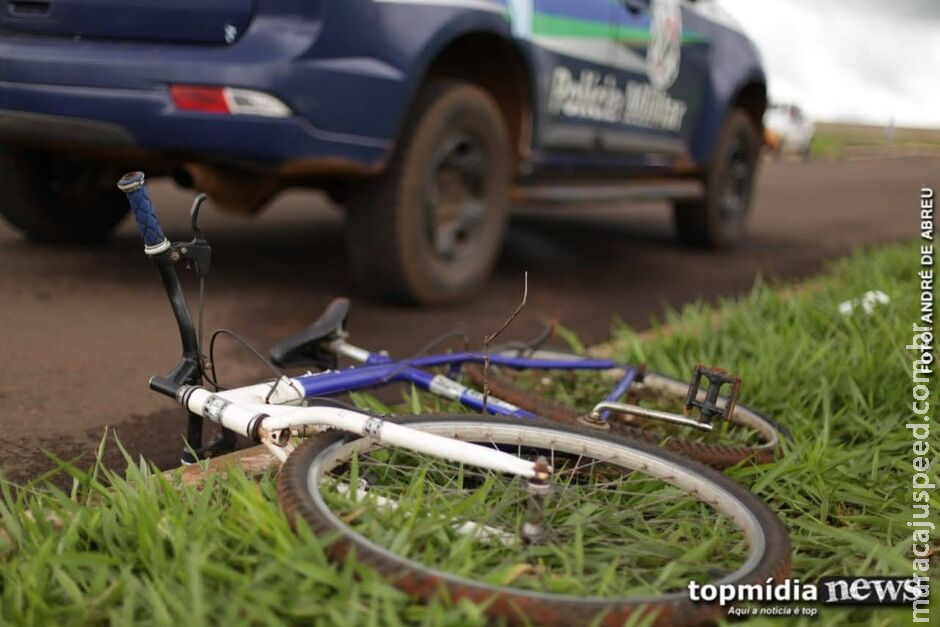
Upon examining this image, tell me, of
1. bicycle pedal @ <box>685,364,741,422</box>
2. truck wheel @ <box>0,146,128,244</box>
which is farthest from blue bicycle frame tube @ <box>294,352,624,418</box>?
truck wheel @ <box>0,146,128,244</box>

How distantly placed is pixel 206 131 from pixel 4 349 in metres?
0.97

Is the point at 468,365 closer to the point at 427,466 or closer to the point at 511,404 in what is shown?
the point at 511,404

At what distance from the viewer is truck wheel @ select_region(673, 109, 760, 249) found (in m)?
6.76

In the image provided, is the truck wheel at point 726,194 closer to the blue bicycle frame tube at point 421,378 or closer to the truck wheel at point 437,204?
the truck wheel at point 437,204

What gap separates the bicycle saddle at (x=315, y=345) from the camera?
2.85 meters

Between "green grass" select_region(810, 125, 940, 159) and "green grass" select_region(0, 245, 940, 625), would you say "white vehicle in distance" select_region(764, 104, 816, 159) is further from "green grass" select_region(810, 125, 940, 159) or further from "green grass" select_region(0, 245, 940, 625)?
"green grass" select_region(0, 245, 940, 625)

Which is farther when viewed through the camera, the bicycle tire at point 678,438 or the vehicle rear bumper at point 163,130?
the vehicle rear bumper at point 163,130

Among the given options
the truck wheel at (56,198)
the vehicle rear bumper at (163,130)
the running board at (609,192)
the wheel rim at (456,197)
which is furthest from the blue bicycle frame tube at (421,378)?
the truck wheel at (56,198)

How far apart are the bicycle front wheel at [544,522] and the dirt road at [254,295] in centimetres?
87

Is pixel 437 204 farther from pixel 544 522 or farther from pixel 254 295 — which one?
pixel 544 522

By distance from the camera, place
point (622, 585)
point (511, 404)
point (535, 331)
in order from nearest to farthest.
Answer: point (622, 585) → point (511, 404) → point (535, 331)

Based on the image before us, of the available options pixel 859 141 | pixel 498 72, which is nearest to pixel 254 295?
pixel 498 72

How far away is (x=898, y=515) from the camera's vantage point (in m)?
2.42

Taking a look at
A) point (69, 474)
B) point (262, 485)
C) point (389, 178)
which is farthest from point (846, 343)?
point (69, 474)
